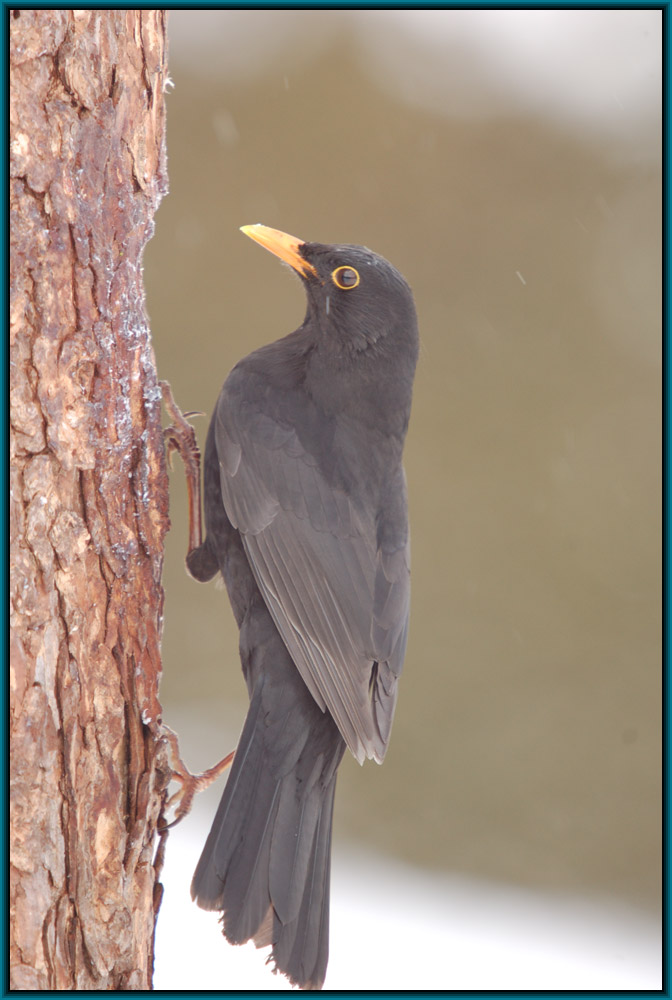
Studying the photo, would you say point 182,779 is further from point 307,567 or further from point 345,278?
point 345,278

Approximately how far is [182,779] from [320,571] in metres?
0.83

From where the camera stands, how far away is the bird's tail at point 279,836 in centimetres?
306

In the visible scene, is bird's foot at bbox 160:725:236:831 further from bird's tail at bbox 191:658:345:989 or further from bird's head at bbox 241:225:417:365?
bird's head at bbox 241:225:417:365

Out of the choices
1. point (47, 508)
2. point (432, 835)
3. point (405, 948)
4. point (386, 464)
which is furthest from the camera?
point (432, 835)

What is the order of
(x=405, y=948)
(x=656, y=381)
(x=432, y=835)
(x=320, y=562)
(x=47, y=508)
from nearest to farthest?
(x=47, y=508) → (x=320, y=562) → (x=405, y=948) → (x=656, y=381) → (x=432, y=835)

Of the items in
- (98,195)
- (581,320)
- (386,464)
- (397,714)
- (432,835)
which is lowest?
(432,835)

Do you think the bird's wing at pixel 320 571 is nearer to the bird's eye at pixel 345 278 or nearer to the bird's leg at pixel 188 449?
the bird's leg at pixel 188 449

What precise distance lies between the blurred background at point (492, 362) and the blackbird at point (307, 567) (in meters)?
2.28

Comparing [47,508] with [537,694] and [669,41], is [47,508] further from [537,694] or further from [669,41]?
[537,694]

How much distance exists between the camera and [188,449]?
366 centimetres

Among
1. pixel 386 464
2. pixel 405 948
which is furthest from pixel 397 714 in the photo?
pixel 386 464

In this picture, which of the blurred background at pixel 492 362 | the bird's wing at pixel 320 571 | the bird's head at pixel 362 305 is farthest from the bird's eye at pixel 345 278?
the blurred background at pixel 492 362

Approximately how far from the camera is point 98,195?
2.76m

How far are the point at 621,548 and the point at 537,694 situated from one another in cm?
106
